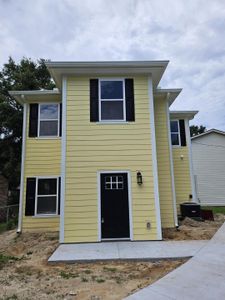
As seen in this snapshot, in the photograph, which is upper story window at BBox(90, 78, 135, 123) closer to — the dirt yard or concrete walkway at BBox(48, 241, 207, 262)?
concrete walkway at BBox(48, 241, 207, 262)

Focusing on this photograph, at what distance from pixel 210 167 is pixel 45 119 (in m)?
13.8

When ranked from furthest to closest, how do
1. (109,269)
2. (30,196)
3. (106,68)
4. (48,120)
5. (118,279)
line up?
(48,120), (30,196), (106,68), (109,269), (118,279)

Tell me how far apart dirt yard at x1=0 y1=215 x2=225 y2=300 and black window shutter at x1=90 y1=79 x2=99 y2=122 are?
4047 millimetres

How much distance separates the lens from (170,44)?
35.1ft

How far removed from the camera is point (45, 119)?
31.9 ft

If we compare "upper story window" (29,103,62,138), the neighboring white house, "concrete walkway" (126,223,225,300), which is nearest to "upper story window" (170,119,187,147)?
"upper story window" (29,103,62,138)

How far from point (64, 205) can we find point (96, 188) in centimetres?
106

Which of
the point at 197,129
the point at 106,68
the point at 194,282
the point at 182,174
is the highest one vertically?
the point at 197,129

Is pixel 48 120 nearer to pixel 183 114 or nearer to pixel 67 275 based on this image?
pixel 183 114

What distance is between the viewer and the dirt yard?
386 cm

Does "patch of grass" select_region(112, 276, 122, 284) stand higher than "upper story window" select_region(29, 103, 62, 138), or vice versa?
"upper story window" select_region(29, 103, 62, 138)

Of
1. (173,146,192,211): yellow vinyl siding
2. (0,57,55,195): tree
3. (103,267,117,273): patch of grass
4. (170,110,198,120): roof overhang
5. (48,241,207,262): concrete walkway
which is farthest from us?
(0,57,55,195): tree

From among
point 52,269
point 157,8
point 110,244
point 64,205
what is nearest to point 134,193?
point 110,244

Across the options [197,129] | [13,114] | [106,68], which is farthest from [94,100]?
[197,129]
